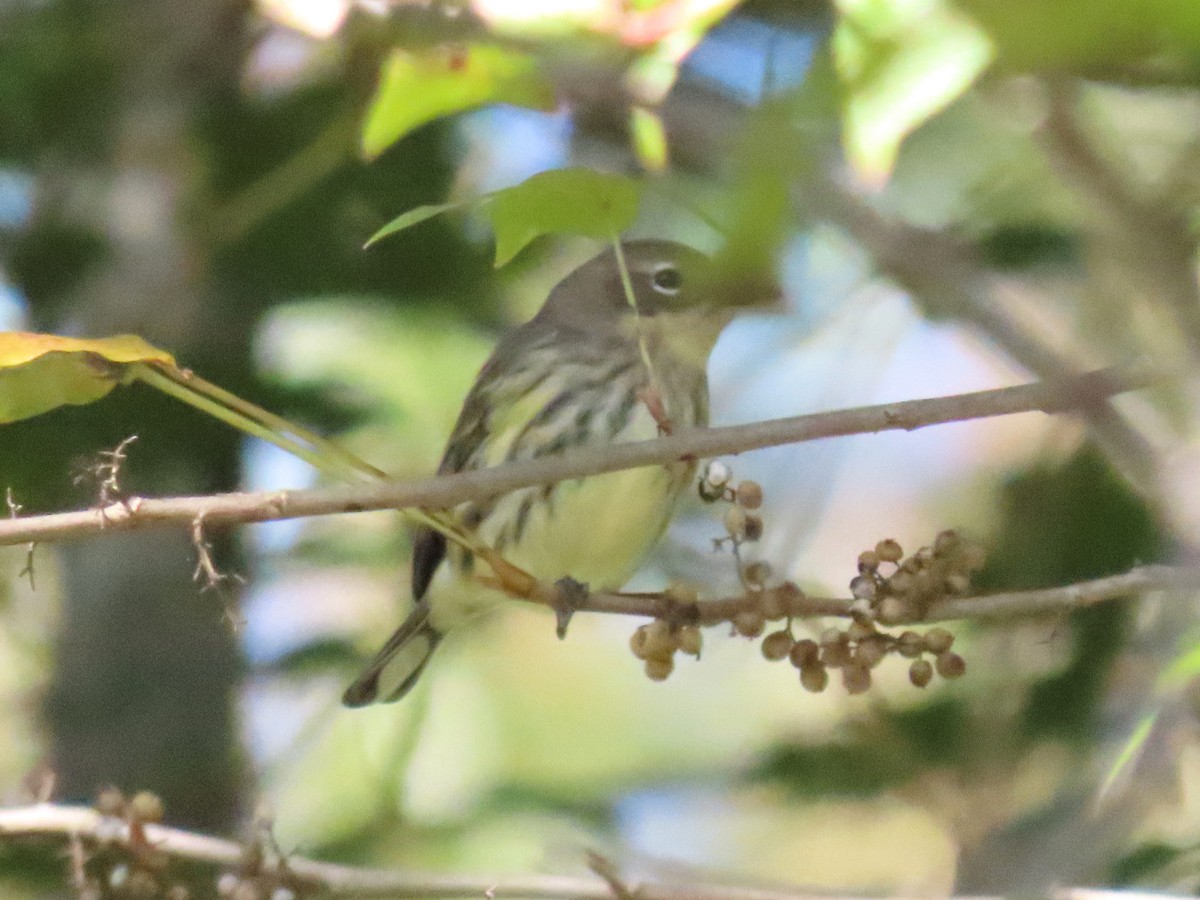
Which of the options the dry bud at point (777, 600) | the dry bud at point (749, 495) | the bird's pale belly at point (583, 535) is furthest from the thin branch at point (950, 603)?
the bird's pale belly at point (583, 535)

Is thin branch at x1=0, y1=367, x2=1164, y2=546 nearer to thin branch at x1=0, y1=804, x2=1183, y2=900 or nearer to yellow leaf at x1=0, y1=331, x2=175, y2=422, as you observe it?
yellow leaf at x1=0, y1=331, x2=175, y2=422

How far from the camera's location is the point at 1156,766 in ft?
4.41

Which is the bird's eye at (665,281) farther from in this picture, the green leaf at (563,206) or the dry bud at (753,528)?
the green leaf at (563,206)

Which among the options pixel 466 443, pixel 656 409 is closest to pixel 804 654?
pixel 656 409

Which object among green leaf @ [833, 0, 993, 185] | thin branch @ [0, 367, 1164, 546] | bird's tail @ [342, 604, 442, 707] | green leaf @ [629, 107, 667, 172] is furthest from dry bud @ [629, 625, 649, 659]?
bird's tail @ [342, 604, 442, 707]

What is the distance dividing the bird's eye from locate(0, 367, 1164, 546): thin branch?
4.18 feet

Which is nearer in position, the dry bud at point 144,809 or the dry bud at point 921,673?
the dry bud at point 921,673

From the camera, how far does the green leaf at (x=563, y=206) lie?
128 centimetres

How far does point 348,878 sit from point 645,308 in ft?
4.83

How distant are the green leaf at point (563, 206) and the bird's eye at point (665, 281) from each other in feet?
4.22

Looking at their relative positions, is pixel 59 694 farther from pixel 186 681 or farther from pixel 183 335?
pixel 183 335

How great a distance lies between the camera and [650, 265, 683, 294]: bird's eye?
105 inches

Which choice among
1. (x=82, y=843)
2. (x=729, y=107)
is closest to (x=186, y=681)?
(x=82, y=843)

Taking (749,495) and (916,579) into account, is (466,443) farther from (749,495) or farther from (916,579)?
(916,579)
